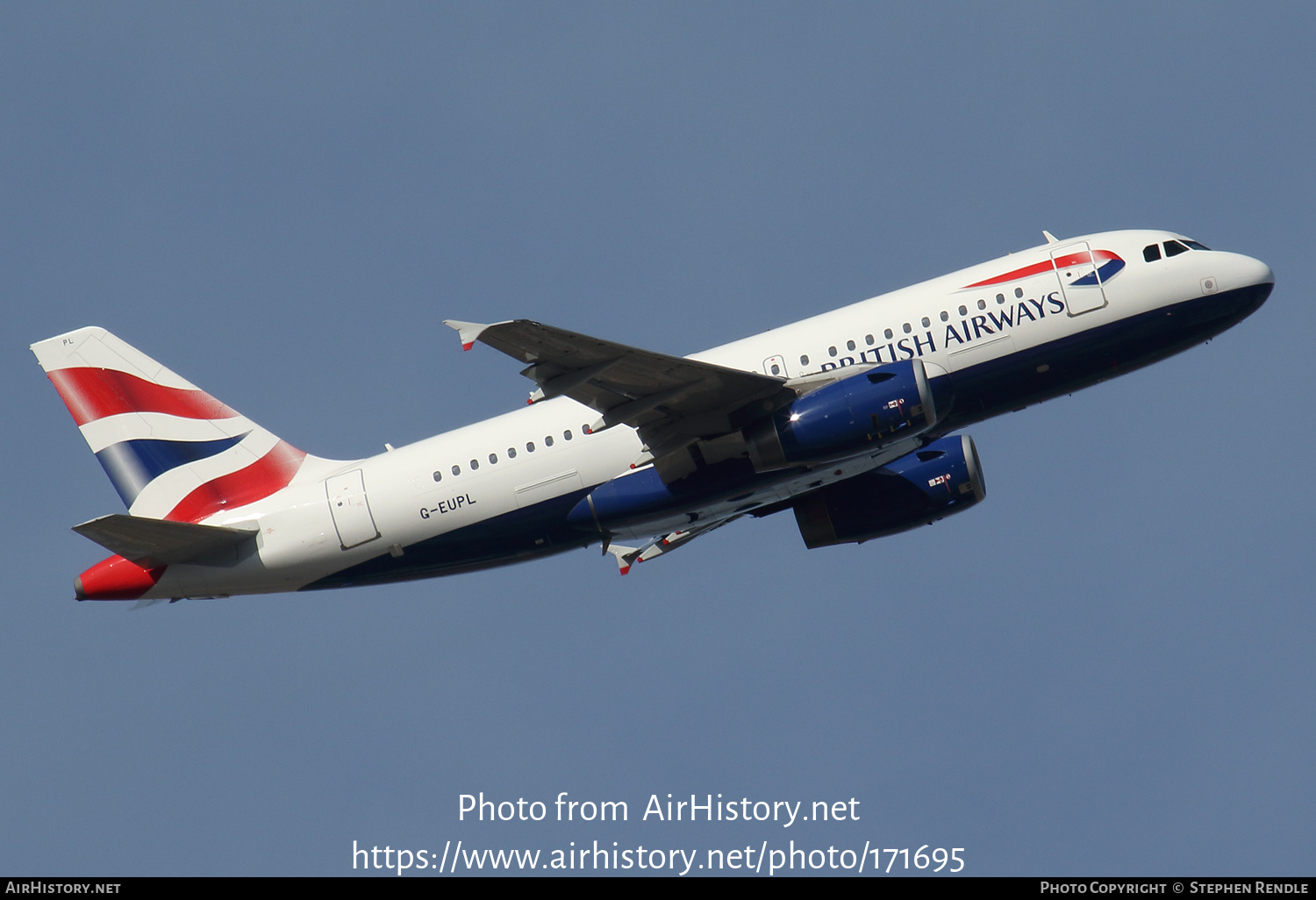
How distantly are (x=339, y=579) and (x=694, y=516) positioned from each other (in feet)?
33.0

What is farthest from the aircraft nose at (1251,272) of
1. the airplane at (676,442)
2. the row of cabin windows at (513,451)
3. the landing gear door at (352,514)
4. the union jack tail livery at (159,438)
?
the union jack tail livery at (159,438)

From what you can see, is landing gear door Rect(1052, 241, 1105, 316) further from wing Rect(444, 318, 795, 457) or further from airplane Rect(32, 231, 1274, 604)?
wing Rect(444, 318, 795, 457)

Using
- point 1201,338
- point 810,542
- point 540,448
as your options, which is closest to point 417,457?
point 540,448

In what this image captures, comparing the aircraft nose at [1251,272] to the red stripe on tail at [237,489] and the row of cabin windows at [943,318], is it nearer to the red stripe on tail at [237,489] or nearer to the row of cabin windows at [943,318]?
the row of cabin windows at [943,318]

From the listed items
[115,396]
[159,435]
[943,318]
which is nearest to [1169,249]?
[943,318]

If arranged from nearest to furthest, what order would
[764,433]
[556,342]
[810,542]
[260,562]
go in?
[556,342]
[764,433]
[260,562]
[810,542]

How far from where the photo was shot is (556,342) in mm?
35375

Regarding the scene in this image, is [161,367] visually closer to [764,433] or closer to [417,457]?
[417,457]

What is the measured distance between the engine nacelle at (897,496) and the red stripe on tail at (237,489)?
49.2 ft

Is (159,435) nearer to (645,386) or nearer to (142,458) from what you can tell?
(142,458)

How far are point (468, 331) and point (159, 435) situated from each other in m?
14.3

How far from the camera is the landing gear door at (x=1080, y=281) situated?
39906 millimetres

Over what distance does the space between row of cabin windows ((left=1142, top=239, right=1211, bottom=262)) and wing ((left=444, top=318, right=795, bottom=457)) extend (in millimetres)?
10752

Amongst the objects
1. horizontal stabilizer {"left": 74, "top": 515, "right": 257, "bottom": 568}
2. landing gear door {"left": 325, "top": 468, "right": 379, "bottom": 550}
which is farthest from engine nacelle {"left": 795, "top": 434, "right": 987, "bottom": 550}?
horizontal stabilizer {"left": 74, "top": 515, "right": 257, "bottom": 568}
